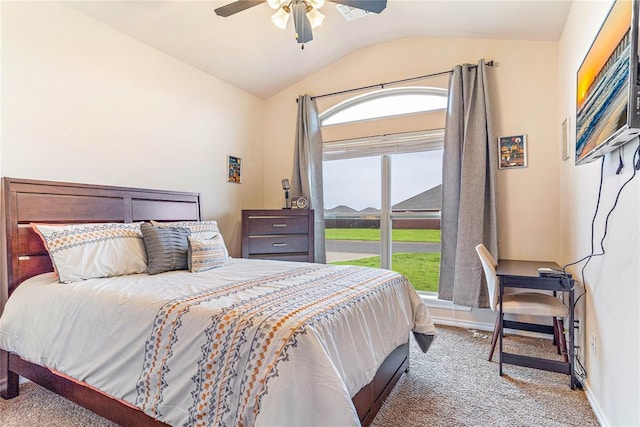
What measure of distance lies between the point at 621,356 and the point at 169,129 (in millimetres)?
3673

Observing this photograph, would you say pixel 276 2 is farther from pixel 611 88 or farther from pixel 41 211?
pixel 41 211

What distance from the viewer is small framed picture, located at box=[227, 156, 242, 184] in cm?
393

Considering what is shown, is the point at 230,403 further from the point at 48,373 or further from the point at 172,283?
the point at 48,373

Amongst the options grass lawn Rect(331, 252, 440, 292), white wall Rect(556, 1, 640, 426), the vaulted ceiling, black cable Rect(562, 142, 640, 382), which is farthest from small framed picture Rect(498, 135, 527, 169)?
grass lawn Rect(331, 252, 440, 292)

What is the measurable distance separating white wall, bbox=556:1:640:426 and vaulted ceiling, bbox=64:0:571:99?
511 millimetres

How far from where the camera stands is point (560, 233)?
2.91m

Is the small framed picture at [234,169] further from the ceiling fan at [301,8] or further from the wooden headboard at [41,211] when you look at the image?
the ceiling fan at [301,8]

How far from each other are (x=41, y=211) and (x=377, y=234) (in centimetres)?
312

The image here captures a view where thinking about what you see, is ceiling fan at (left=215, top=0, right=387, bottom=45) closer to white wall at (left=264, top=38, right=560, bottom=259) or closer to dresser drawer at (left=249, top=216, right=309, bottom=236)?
white wall at (left=264, top=38, right=560, bottom=259)

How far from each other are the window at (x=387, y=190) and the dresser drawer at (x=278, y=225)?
557mm

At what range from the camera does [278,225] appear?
12.1 feet

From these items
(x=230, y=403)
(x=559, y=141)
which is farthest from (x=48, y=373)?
(x=559, y=141)

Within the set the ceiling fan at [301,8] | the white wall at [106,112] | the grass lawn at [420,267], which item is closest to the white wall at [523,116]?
the grass lawn at [420,267]

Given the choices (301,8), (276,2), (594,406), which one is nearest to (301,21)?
(301,8)
